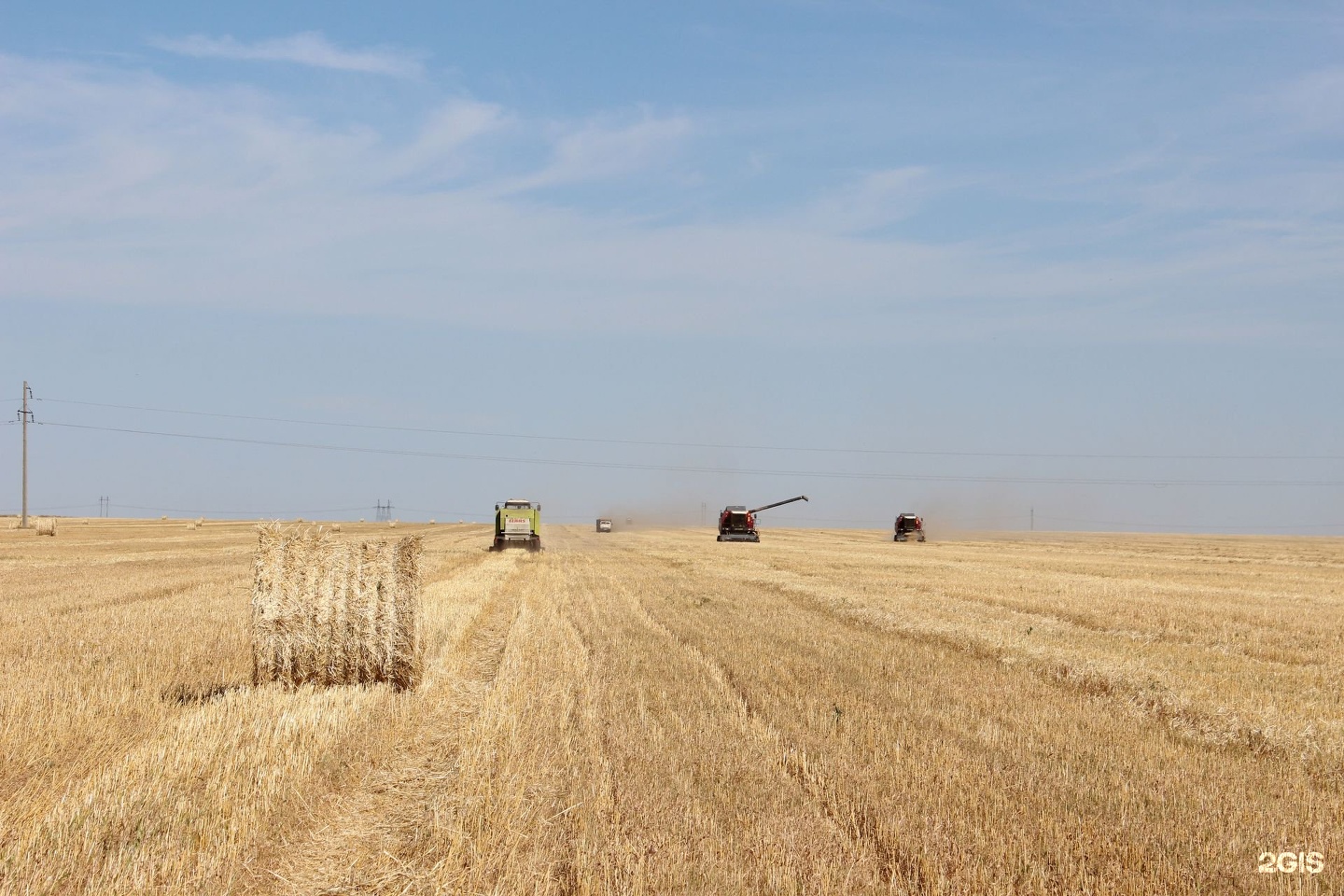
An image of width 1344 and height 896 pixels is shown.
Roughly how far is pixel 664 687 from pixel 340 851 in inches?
209

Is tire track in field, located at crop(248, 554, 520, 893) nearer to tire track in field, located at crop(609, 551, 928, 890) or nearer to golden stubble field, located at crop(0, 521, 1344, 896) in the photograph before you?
golden stubble field, located at crop(0, 521, 1344, 896)

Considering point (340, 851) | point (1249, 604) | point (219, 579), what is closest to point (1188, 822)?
point (340, 851)

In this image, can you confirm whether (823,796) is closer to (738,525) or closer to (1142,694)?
(1142,694)

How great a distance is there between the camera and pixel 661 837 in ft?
20.3

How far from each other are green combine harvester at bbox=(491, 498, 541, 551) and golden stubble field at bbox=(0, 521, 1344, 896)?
2696cm

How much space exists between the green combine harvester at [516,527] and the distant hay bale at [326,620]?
32.2m

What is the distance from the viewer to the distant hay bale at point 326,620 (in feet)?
36.9

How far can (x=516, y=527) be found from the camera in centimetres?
4447

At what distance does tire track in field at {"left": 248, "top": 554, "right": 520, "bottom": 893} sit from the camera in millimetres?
5645

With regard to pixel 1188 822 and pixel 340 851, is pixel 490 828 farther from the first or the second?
pixel 1188 822

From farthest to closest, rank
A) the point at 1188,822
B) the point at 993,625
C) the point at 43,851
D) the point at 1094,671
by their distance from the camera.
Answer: the point at 993,625 < the point at 1094,671 < the point at 1188,822 < the point at 43,851

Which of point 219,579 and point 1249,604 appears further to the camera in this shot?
point 219,579
